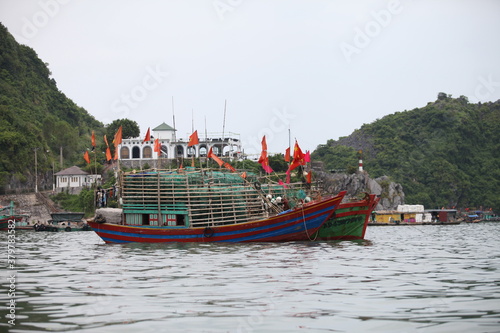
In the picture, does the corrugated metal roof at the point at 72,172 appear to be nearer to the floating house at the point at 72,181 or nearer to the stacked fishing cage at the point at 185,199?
the floating house at the point at 72,181

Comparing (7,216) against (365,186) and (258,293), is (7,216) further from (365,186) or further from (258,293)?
(365,186)

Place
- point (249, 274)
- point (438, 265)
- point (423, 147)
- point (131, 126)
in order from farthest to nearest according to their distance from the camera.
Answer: point (423, 147) < point (131, 126) < point (438, 265) < point (249, 274)

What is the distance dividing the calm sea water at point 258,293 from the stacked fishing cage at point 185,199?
282 inches

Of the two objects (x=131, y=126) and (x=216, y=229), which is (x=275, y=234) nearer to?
(x=216, y=229)

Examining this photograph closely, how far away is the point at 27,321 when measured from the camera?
34.4ft

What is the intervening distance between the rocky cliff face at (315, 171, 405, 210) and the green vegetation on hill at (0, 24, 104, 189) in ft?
124

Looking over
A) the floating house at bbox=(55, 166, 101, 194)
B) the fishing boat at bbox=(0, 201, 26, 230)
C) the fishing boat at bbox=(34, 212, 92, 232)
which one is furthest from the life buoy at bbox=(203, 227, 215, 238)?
the floating house at bbox=(55, 166, 101, 194)

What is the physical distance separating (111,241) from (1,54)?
8177cm

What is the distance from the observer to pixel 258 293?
1316cm

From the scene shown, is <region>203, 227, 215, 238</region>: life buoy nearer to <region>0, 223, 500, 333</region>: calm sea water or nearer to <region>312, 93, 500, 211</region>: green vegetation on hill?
<region>0, 223, 500, 333</region>: calm sea water

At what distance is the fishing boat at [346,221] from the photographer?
100ft

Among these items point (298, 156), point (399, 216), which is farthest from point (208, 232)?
point (399, 216)

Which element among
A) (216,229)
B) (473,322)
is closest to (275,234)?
(216,229)

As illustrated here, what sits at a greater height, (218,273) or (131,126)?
(131,126)
